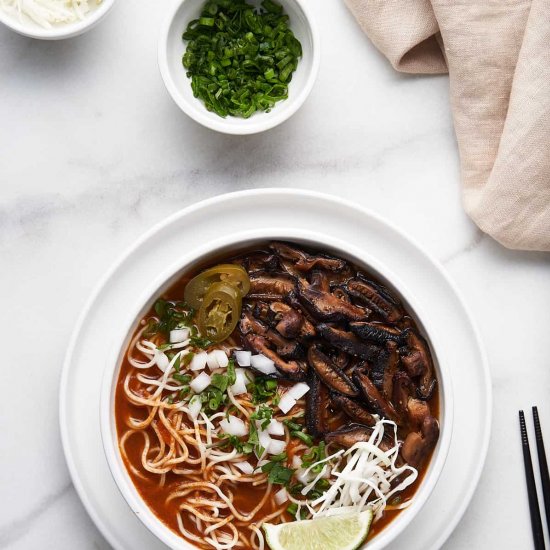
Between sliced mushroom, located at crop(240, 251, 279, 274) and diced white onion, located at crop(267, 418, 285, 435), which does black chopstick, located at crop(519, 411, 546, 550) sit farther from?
sliced mushroom, located at crop(240, 251, 279, 274)

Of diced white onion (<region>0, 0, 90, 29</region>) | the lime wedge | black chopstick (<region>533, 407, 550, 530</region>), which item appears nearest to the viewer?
the lime wedge

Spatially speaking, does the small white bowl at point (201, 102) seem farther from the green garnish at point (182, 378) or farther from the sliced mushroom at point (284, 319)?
the green garnish at point (182, 378)

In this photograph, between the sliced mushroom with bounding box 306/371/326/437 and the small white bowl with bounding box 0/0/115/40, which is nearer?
the sliced mushroom with bounding box 306/371/326/437

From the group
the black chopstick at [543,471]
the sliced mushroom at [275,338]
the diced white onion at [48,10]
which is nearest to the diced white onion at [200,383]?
the sliced mushroom at [275,338]

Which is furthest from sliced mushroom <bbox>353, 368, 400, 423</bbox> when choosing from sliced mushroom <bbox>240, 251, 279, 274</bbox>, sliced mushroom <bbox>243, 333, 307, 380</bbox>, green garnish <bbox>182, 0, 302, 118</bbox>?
green garnish <bbox>182, 0, 302, 118</bbox>

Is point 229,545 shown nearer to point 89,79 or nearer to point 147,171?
Answer: point 147,171

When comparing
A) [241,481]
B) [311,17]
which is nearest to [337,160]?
[311,17]

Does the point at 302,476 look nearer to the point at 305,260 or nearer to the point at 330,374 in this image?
the point at 330,374

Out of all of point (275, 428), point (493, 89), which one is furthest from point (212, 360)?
point (493, 89)
